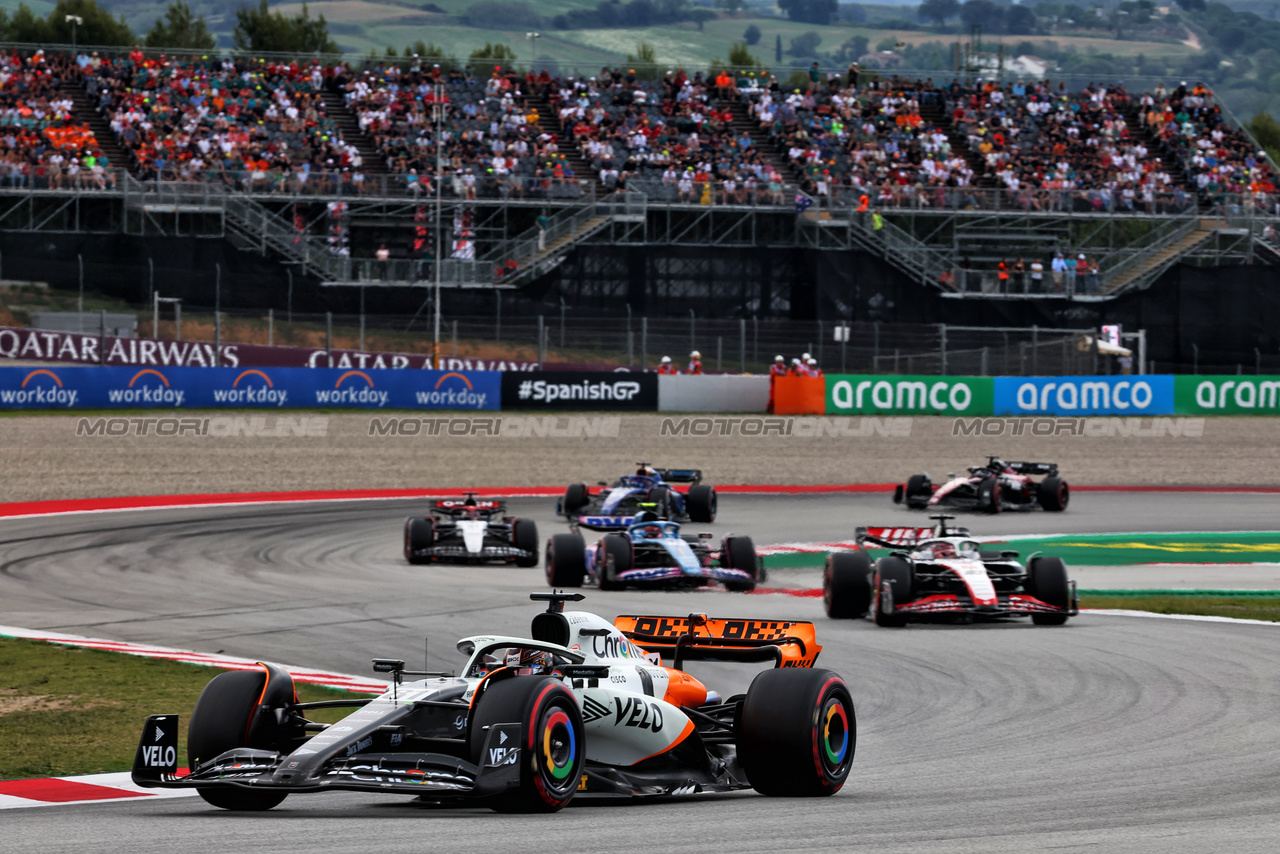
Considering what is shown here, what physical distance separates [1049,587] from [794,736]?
8.77m

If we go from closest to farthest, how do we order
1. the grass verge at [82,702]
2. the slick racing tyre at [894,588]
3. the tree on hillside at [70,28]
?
the grass verge at [82,702] → the slick racing tyre at [894,588] → the tree on hillside at [70,28]

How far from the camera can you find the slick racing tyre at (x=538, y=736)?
733cm

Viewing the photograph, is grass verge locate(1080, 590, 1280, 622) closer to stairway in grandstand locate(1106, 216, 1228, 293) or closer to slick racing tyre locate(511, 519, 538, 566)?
slick racing tyre locate(511, 519, 538, 566)

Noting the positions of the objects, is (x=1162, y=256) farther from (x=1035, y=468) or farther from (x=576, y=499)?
(x=576, y=499)

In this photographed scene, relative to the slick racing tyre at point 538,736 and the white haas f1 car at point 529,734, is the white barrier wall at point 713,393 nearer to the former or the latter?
the white haas f1 car at point 529,734

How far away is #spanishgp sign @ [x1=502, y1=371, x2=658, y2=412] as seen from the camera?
3578 cm

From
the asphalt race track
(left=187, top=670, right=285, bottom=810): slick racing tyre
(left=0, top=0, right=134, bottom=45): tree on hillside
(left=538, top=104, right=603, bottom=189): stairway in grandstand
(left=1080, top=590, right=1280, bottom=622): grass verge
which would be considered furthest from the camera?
(left=0, top=0, right=134, bottom=45): tree on hillside

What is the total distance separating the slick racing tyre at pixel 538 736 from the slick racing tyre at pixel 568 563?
11824 mm

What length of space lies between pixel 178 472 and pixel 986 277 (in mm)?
24802

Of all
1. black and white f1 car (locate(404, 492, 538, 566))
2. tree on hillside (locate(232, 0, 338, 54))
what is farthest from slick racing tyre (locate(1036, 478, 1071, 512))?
tree on hillside (locate(232, 0, 338, 54))

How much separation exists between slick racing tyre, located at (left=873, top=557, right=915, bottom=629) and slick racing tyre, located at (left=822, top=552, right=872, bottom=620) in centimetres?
32

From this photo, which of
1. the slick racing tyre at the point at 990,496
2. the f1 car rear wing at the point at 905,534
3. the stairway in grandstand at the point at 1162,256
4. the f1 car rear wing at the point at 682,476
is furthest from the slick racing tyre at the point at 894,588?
the stairway in grandstand at the point at 1162,256

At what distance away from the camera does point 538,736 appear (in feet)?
24.1

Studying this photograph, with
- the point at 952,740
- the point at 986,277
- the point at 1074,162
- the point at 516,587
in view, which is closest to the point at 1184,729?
the point at 952,740
